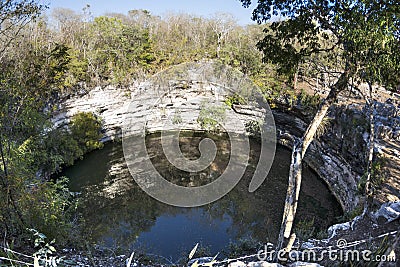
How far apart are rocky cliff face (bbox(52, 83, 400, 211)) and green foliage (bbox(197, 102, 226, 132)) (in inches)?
25.4

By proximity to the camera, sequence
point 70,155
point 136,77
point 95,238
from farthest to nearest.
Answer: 1. point 136,77
2. point 70,155
3. point 95,238

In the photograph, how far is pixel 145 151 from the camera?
51.5 ft

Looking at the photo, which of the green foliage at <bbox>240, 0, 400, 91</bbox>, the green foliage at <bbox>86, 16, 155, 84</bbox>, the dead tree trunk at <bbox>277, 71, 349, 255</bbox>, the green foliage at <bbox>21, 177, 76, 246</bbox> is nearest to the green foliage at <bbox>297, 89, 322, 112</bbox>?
the green foliage at <bbox>86, 16, 155, 84</bbox>

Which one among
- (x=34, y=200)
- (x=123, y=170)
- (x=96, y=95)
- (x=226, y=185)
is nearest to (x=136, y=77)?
(x=96, y=95)

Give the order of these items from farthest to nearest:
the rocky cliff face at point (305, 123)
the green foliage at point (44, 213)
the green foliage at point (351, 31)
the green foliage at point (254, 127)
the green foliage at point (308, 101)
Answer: the green foliage at point (254, 127), the green foliage at point (308, 101), the rocky cliff face at point (305, 123), the green foliage at point (44, 213), the green foliage at point (351, 31)

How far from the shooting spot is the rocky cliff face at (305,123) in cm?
987

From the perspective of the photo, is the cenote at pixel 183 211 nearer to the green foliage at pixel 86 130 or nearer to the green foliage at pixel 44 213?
the green foliage at pixel 86 130

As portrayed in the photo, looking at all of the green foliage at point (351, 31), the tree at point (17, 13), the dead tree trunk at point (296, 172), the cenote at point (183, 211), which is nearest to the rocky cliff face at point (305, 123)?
the dead tree trunk at point (296, 172)

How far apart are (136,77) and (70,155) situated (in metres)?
6.48

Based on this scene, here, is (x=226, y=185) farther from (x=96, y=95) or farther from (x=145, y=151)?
(x=96, y=95)

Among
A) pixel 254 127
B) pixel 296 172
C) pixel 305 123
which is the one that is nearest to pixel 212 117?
pixel 254 127

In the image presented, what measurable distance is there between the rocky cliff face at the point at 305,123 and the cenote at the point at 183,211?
2.79 feet

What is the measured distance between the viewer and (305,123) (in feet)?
49.1

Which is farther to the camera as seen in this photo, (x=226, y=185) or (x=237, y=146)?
(x=237, y=146)
